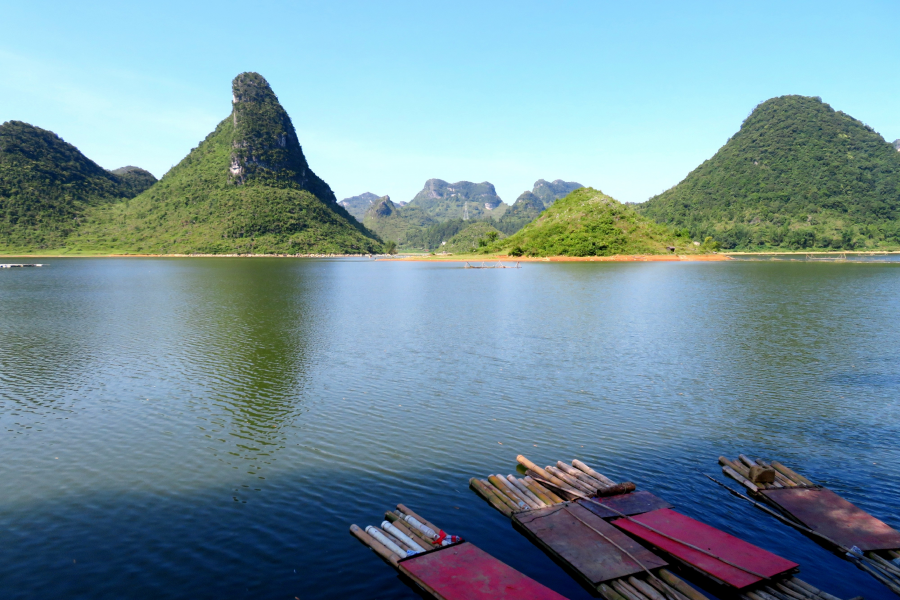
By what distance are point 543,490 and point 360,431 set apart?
303 inches

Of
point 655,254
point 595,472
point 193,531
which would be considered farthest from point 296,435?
point 655,254

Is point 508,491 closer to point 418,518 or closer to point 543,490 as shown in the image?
point 543,490

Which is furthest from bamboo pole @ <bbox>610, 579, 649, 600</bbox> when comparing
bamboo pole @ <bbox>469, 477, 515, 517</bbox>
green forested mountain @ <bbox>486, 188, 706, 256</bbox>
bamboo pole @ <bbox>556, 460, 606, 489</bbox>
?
green forested mountain @ <bbox>486, 188, 706, 256</bbox>

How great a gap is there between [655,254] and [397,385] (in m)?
168

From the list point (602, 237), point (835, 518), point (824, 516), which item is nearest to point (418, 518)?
point (824, 516)

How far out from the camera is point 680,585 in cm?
939

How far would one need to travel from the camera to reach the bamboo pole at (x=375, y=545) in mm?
10586

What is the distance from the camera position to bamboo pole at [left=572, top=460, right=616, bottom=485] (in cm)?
1372

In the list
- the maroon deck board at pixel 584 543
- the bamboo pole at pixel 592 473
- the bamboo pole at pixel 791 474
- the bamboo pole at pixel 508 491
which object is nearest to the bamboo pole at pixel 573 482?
the bamboo pole at pixel 592 473

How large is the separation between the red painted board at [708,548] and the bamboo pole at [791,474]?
4.50 metres

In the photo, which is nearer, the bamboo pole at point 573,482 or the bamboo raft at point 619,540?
the bamboo raft at point 619,540

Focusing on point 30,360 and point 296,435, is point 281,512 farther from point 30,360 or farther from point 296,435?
point 30,360

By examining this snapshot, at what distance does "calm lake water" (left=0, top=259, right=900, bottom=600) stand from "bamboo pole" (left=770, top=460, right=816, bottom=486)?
3.01 ft

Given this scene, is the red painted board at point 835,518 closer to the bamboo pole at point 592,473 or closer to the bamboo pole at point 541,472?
the bamboo pole at point 592,473
